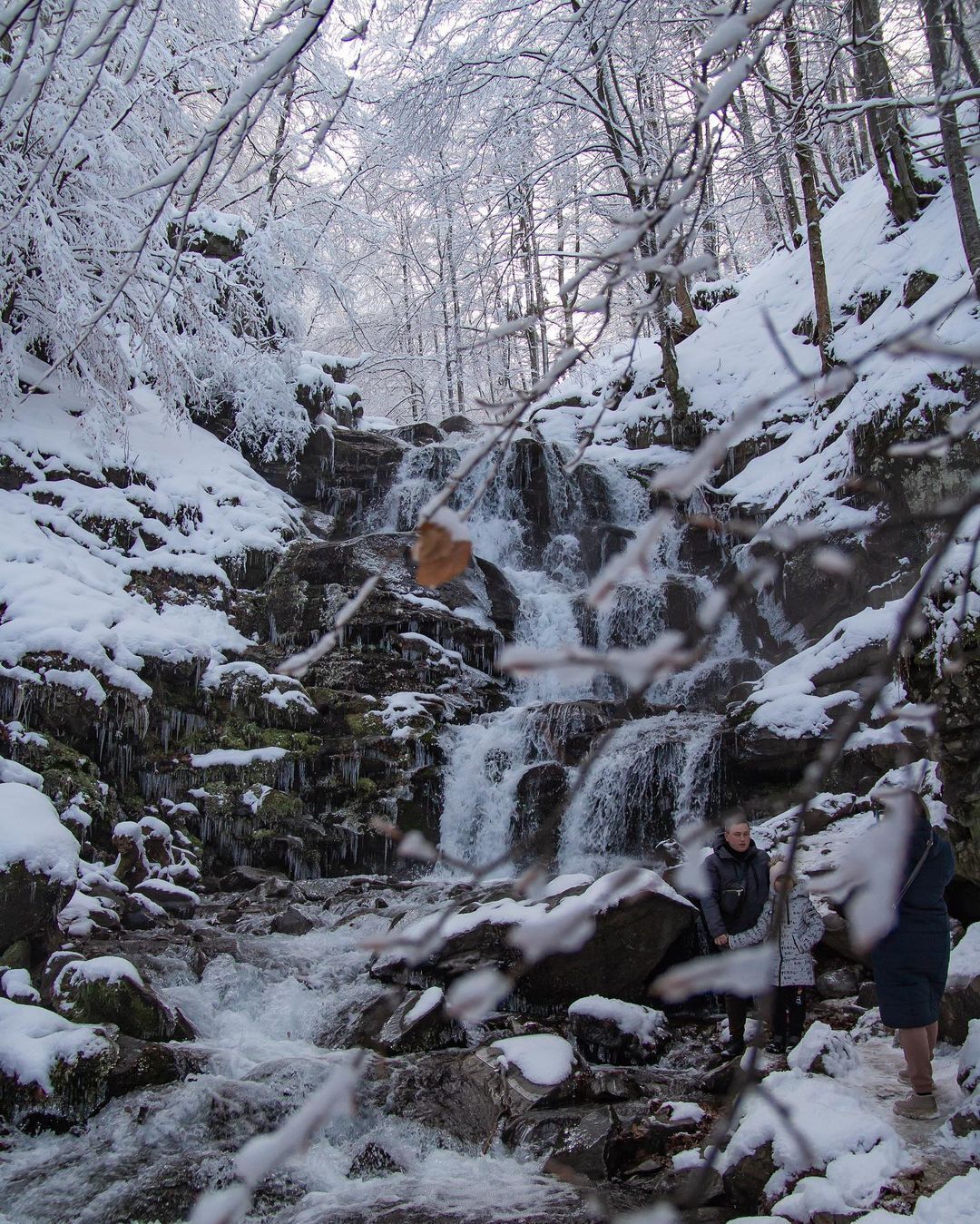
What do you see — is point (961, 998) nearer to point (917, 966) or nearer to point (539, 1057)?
point (917, 966)

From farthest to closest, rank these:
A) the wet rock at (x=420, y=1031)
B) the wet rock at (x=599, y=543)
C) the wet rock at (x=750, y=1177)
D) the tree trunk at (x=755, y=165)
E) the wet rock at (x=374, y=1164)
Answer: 1. the wet rock at (x=599, y=543)
2. the tree trunk at (x=755, y=165)
3. the wet rock at (x=420, y=1031)
4. the wet rock at (x=374, y=1164)
5. the wet rock at (x=750, y=1177)

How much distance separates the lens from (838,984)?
18.2ft

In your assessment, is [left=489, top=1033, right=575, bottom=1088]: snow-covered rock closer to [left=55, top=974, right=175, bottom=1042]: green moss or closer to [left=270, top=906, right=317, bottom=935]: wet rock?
[left=55, top=974, right=175, bottom=1042]: green moss

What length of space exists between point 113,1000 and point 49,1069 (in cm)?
64

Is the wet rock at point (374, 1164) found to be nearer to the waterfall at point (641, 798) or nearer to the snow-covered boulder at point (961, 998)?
the snow-covered boulder at point (961, 998)

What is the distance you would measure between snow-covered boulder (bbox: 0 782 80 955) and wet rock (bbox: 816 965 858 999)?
5087 millimetres

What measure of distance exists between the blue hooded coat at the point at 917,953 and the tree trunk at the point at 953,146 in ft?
8.33

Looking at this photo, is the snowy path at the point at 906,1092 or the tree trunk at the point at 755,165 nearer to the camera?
the snowy path at the point at 906,1092

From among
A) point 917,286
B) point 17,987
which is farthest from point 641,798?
point 917,286

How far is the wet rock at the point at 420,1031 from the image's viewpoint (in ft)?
17.0

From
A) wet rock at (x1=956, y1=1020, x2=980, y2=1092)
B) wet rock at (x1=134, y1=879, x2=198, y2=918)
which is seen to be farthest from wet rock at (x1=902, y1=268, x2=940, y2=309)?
wet rock at (x1=134, y1=879, x2=198, y2=918)

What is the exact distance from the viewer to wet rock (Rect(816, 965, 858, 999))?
5516 millimetres

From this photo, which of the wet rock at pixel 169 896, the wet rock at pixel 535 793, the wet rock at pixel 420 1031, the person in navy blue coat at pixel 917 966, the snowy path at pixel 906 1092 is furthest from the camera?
the wet rock at pixel 535 793

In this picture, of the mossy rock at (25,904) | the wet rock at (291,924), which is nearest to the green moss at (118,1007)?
the mossy rock at (25,904)
